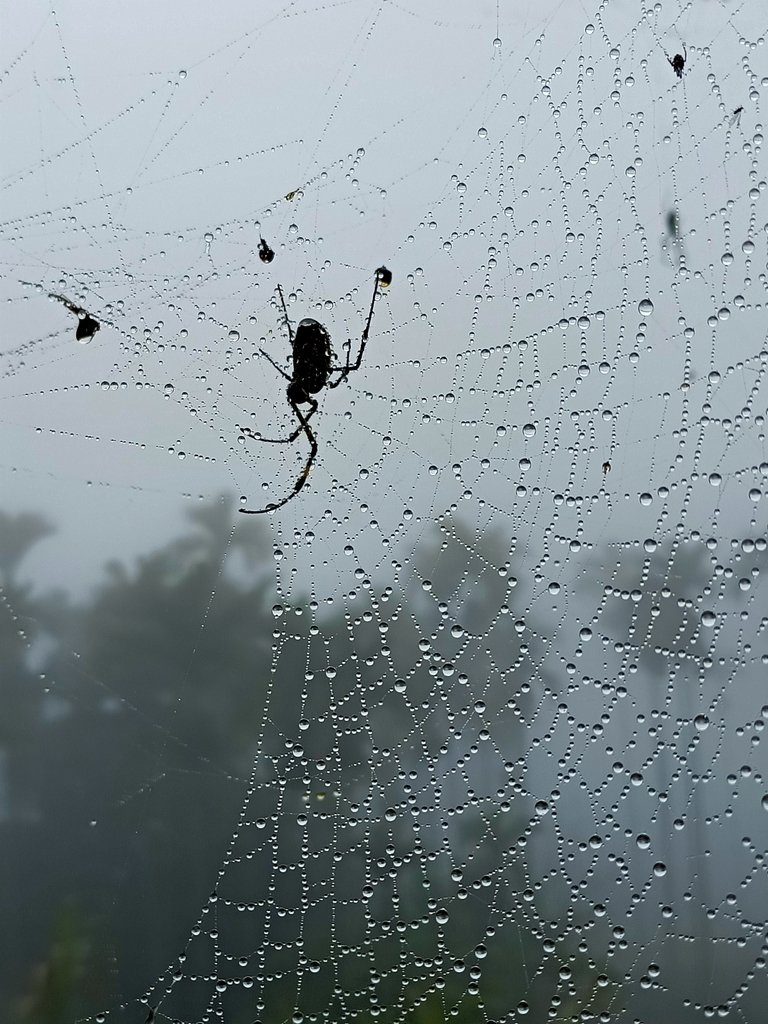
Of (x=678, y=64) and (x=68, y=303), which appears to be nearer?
(x=68, y=303)

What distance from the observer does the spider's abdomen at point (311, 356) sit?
127cm

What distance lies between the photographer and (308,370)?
4.20 feet

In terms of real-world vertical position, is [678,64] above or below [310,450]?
above

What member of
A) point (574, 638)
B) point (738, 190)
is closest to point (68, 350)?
point (574, 638)

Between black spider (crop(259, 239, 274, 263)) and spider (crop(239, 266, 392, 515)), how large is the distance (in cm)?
4

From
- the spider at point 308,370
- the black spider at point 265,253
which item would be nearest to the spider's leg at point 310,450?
the spider at point 308,370

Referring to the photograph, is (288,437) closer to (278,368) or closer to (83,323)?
(278,368)

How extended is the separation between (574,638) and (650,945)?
388mm

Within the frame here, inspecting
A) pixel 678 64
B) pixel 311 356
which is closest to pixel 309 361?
pixel 311 356

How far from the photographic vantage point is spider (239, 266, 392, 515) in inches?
50.0

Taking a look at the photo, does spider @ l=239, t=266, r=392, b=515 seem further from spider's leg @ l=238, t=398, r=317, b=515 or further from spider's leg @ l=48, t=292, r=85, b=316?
spider's leg @ l=48, t=292, r=85, b=316

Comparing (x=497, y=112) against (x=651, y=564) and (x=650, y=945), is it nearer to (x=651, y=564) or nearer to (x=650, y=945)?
(x=651, y=564)

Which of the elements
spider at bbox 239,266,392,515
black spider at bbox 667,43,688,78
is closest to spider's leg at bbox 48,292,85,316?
spider at bbox 239,266,392,515

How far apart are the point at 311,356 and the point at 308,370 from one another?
19 millimetres
